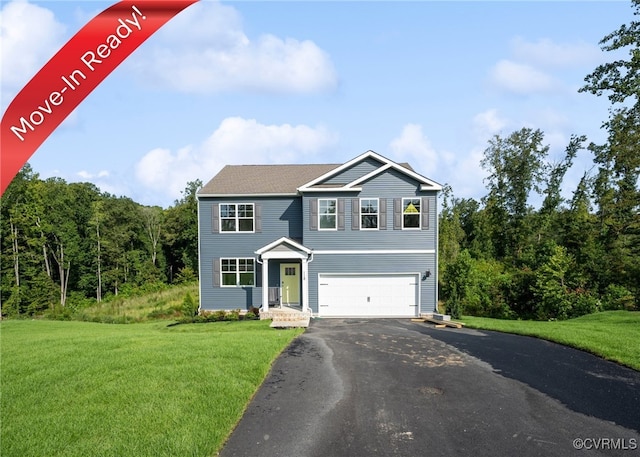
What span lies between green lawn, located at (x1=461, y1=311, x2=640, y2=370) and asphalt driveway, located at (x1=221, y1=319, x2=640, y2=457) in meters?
0.51

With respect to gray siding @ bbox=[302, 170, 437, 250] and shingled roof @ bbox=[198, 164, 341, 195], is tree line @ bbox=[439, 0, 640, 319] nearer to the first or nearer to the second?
gray siding @ bbox=[302, 170, 437, 250]

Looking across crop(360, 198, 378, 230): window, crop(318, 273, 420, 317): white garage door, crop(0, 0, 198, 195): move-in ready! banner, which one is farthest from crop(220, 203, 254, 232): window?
crop(0, 0, 198, 195): move-in ready! banner

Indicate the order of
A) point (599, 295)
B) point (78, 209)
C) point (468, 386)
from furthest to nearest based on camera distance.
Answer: point (78, 209)
point (599, 295)
point (468, 386)

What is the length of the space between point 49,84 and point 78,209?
144ft

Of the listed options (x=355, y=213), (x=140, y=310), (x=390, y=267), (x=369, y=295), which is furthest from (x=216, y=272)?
(x=140, y=310)

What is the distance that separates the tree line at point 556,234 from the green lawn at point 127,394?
11.8 metres

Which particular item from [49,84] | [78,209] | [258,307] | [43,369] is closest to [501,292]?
[258,307]

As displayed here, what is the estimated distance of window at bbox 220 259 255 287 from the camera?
1912 cm

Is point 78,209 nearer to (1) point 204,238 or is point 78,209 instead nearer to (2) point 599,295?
(1) point 204,238

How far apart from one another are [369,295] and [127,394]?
12792 millimetres

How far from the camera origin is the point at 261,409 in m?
6.41

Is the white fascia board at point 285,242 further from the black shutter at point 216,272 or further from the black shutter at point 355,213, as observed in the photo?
the black shutter at point 216,272

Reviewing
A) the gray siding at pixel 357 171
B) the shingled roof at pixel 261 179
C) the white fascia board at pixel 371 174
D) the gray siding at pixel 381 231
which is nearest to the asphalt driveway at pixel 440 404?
the gray siding at pixel 381 231
